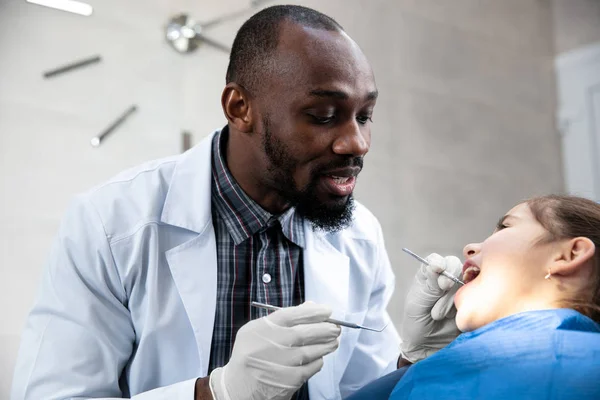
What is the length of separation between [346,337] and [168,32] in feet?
4.37

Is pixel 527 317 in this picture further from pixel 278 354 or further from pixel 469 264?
pixel 278 354

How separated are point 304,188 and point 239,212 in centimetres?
18

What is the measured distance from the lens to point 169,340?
146cm

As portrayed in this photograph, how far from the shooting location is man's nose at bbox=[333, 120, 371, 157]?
145 centimetres

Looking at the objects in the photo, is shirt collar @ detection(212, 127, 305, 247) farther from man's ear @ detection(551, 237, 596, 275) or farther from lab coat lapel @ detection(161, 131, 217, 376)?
man's ear @ detection(551, 237, 596, 275)

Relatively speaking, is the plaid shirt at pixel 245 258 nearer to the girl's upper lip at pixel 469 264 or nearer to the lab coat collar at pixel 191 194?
the lab coat collar at pixel 191 194

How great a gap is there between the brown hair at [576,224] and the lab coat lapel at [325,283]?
537 millimetres

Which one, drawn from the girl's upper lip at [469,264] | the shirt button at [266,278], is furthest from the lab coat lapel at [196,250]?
the girl's upper lip at [469,264]

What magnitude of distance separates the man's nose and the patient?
32 centimetres

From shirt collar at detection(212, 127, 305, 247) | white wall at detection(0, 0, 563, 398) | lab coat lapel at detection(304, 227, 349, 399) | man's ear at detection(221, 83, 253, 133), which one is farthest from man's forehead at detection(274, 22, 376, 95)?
white wall at detection(0, 0, 563, 398)

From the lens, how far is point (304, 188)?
4.98 ft

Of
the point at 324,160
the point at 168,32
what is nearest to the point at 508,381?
the point at 324,160

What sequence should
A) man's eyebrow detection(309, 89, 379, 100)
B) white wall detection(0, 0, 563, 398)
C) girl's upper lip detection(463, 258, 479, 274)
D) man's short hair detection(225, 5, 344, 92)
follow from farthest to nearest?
white wall detection(0, 0, 563, 398)
man's short hair detection(225, 5, 344, 92)
man's eyebrow detection(309, 89, 379, 100)
girl's upper lip detection(463, 258, 479, 274)

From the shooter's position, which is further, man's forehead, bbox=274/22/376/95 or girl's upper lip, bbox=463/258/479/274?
man's forehead, bbox=274/22/376/95
